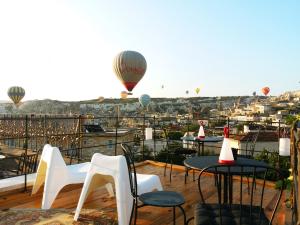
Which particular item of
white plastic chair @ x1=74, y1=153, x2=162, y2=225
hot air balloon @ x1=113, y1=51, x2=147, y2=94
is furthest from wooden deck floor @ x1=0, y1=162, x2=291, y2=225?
hot air balloon @ x1=113, y1=51, x2=147, y2=94

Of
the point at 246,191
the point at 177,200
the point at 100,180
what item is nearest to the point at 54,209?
the point at 100,180

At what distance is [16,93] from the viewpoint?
29.5 meters

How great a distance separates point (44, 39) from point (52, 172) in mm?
15337

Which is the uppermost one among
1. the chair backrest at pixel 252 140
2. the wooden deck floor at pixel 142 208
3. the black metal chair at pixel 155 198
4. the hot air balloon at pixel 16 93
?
the hot air balloon at pixel 16 93

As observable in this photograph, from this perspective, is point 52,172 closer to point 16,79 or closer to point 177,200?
point 177,200

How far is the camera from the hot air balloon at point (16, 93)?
29.4 m

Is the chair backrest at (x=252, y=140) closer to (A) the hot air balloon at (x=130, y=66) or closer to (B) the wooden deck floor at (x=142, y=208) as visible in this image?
(B) the wooden deck floor at (x=142, y=208)

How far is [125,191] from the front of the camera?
2.57 metres

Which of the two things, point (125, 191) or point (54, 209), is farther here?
point (54, 209)

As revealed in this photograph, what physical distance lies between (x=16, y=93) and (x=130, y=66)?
1891 centimetres

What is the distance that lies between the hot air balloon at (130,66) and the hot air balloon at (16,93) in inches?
690

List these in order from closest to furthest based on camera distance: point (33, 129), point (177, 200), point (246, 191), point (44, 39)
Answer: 1. point (177, 200)
2. point (246, 191)
3. point (33, 129)
4. point (44, 39)

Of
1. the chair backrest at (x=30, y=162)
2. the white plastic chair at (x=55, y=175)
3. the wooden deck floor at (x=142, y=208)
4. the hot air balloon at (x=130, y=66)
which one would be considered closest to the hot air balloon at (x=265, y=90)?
the hot air balloon at (x=130, y=66)

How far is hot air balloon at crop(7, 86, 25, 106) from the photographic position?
29.4 m
